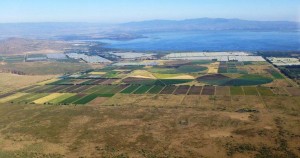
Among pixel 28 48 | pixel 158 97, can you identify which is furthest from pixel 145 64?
pixel 28 48

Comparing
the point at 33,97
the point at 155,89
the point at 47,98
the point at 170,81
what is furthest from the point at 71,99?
the point at 170,81

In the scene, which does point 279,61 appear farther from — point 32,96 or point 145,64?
point 32,96

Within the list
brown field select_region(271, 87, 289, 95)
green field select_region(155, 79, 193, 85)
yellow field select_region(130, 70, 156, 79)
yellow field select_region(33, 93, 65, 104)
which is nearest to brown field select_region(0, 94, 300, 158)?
brown field select_region(271, 87, 289, 95)

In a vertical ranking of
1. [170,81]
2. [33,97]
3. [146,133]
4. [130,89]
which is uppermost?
[170,81]

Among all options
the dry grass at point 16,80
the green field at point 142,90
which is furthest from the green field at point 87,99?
the dry grass at point 16,80

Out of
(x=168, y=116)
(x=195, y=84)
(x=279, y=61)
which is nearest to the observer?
(x=168, y=116)

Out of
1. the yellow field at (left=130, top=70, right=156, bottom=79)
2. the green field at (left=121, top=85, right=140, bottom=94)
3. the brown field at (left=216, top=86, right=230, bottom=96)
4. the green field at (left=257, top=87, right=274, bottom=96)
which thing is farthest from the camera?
the yellow field at (left=130, top=70, right=156, bottom=79)

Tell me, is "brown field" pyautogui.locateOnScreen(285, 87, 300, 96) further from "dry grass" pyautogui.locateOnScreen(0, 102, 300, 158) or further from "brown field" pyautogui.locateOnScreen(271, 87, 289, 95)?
"dry grass" pyautogui.locateOnScreen(0, 102, 300, 158)

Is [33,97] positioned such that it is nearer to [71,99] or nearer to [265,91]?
[71,99]
